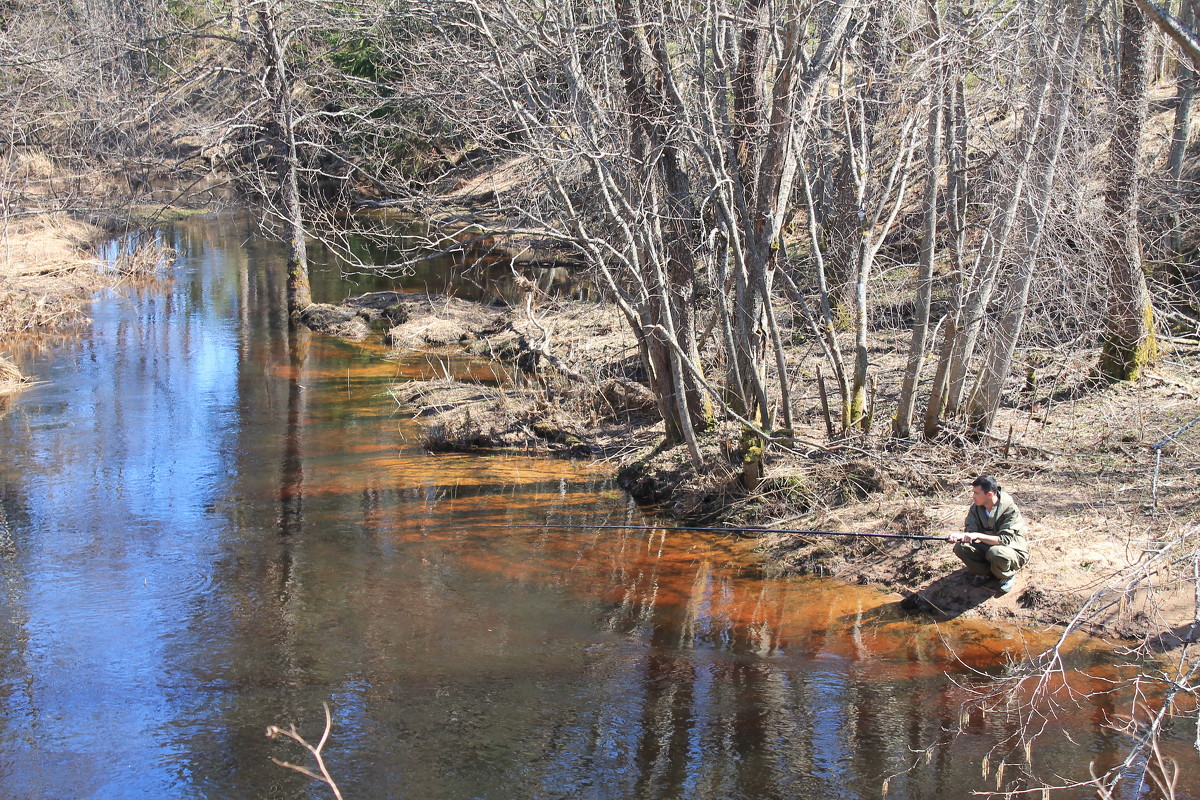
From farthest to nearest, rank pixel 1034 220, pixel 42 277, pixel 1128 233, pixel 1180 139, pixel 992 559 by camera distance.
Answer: pixel 42 277 → pixel 1180 139 → pixel 1128 233 → pixel 1034 220 → pixel 992 559

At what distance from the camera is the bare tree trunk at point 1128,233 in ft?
35.7

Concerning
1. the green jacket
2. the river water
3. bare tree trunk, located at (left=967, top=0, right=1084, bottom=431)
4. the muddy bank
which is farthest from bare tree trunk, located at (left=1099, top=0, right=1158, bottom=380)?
the muddy bank

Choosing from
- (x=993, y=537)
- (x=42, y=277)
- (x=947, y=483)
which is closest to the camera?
(x=993, y=537)

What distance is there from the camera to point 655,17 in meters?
10.9

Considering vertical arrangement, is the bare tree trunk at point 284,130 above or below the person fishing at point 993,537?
above

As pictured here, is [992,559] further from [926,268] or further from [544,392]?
[544,392]

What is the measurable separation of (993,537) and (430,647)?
4.55 metres

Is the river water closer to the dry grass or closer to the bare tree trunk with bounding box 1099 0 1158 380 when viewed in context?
the bare tree trunk with bounding box 1099 0 1158 380

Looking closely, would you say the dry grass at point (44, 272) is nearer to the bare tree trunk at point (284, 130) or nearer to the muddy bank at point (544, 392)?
the bare tree trunk at point (284, 130)

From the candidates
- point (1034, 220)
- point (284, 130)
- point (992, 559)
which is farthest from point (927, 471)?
point (284, 130)

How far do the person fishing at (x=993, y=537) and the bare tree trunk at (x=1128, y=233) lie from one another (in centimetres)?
412

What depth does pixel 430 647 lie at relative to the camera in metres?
8.16

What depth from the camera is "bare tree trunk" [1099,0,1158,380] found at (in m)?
10.9

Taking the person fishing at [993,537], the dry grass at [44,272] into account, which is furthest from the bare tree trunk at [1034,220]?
the dry grass at [44,272]
